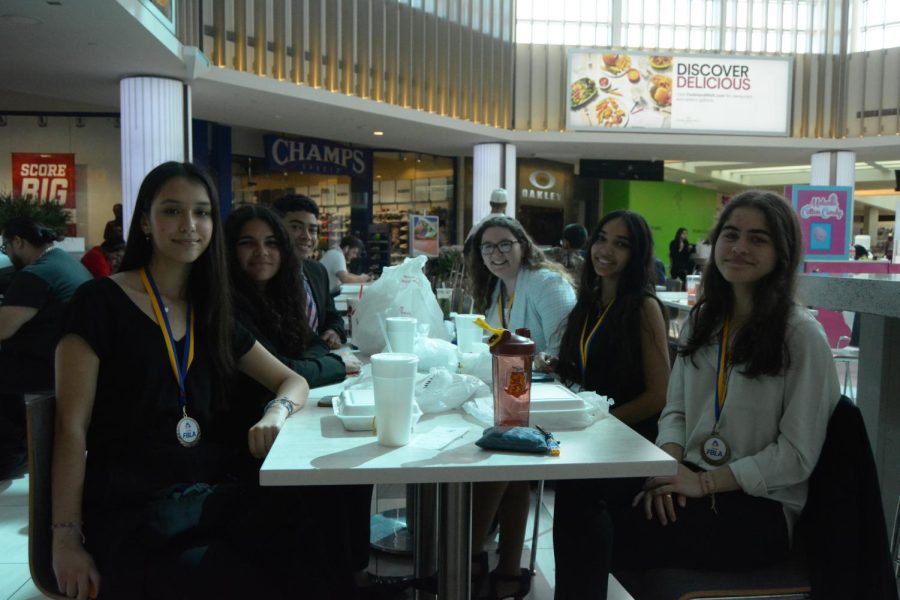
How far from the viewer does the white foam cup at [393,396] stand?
4.54 ft

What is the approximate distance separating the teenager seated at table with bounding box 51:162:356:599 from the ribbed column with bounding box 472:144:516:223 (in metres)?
9.21

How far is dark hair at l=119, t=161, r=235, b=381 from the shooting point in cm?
174

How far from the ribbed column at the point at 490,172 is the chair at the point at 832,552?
9.41 m

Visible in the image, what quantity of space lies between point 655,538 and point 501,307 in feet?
5.57

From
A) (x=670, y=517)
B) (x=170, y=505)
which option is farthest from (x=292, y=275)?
(x=670, y=517)

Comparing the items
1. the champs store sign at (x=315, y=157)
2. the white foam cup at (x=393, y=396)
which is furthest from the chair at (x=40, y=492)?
the champs store sign at (x=315, y=157)

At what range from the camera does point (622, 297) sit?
235cm

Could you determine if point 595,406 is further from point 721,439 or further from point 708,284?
point 708,284

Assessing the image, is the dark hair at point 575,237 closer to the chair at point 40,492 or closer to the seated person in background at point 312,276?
the seated person in background at point 312,276

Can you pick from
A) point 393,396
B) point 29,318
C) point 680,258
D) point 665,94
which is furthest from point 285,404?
point 680,258

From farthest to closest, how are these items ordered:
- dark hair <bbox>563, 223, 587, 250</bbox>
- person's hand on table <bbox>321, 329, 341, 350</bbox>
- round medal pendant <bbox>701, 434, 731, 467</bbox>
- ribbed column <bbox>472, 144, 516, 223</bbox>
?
ribbed column <bbox>472, 144, 516, 223</bbox>
dark hair <bbox>563, 223, 587, 250</bbox>
person's hand on table <bbox>321, 329, 341, 350</bbox>
round medal pendant <bbox>701, 434, 731, 467</bbox>

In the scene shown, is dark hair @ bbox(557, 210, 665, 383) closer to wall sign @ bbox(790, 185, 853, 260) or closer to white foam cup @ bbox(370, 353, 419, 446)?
white foam cup @ bbox(370, 353, 419, 446)

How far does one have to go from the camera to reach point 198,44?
704cm

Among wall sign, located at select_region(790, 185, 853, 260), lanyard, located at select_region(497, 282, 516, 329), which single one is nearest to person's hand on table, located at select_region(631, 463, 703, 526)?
lanyard, located at select_region(497, 282, 516, 329)
